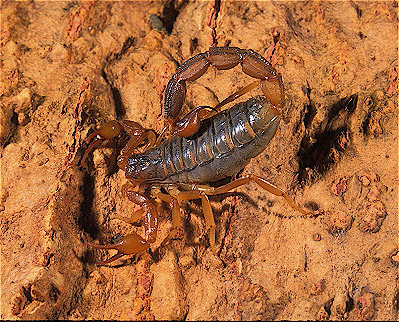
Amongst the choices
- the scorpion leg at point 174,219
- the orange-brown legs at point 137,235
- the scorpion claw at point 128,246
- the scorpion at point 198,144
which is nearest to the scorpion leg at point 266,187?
the scorpion at point 198,144

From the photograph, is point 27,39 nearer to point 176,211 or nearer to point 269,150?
point 176,211

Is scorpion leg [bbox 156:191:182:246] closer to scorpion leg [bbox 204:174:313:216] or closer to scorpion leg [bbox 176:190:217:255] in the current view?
scorpion leg [bbox 176:190:217:255]

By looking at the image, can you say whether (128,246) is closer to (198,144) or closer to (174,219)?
(174,219)

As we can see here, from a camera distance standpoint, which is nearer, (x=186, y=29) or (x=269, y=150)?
(x=269, y=150)

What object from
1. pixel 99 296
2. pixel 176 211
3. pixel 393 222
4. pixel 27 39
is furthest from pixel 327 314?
pixel 27 39

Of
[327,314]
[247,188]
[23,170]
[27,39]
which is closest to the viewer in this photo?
[327,314]

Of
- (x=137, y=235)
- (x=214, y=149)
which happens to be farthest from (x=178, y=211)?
(x=214, y=149)

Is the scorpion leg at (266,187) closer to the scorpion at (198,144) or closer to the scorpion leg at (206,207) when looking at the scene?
the scorpion at (198,144)
